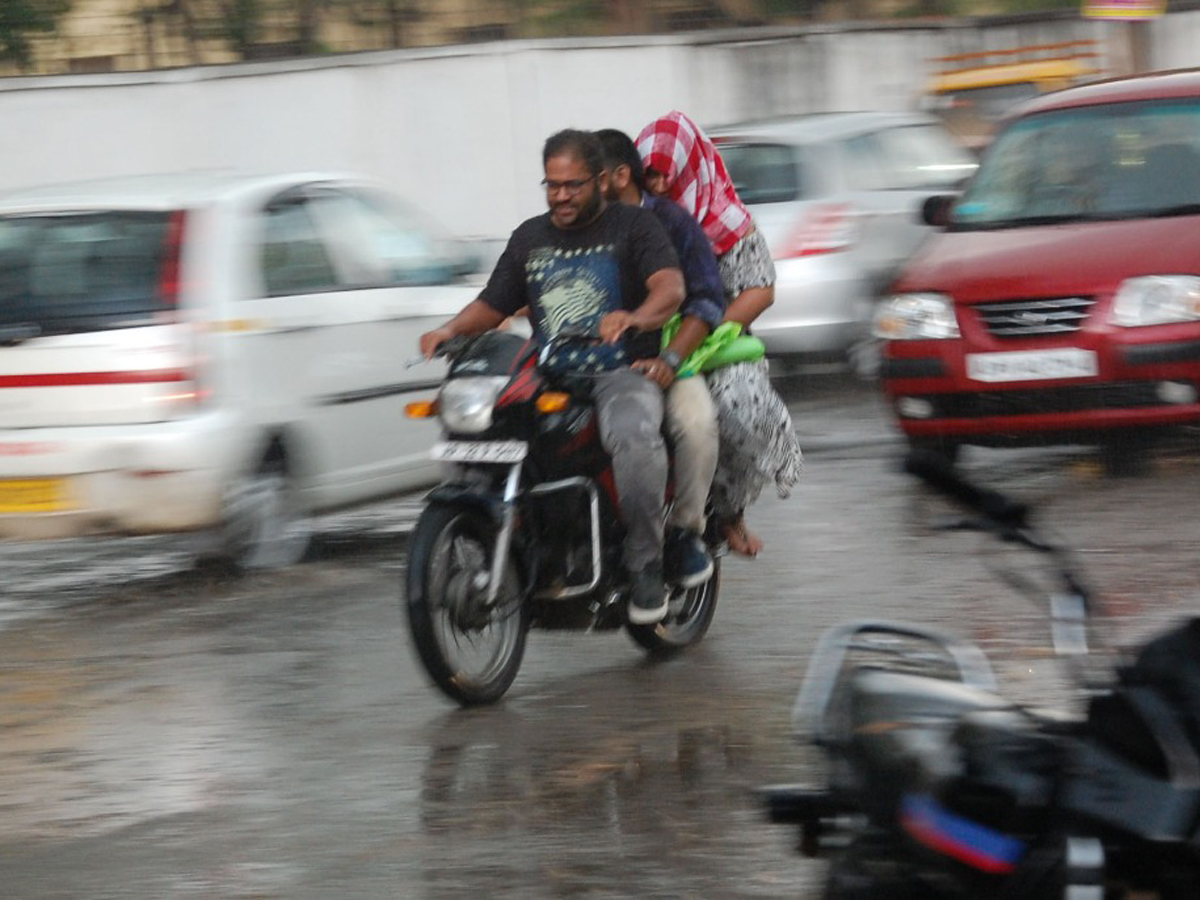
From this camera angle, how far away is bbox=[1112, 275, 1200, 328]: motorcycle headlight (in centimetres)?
1062

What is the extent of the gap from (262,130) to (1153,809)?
22369 mm

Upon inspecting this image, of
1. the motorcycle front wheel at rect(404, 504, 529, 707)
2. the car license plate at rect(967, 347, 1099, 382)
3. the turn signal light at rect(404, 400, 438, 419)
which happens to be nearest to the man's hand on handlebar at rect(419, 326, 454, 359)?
the turn signal light at rect(404, 400, 438, 419)

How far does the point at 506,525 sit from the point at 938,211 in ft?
18.7

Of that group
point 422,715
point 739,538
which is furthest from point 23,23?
point 422,715

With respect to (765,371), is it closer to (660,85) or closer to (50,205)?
(50,205)

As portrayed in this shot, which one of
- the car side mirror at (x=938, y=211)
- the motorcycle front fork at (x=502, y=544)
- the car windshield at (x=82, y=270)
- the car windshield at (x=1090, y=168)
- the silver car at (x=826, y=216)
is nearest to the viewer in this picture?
the motorcycle front fork at (x=502, y=544)

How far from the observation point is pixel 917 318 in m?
11.2

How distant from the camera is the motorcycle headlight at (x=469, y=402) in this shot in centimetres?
700

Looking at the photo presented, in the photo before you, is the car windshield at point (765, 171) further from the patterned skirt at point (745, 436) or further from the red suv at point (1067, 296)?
the patterned skirt at point (745, 436)

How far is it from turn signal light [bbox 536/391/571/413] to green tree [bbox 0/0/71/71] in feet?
58.4

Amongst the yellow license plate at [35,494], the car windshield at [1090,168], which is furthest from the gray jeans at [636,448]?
the car windshield at [1090,168]

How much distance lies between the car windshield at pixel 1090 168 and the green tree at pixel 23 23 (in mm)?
13786

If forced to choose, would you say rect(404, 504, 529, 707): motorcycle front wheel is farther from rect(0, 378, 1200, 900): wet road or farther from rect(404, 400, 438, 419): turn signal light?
rect(404, 400, 438, 419): turn signal light

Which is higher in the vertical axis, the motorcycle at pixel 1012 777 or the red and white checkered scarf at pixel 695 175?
the red and white checkered scarf at pixel 695 175
